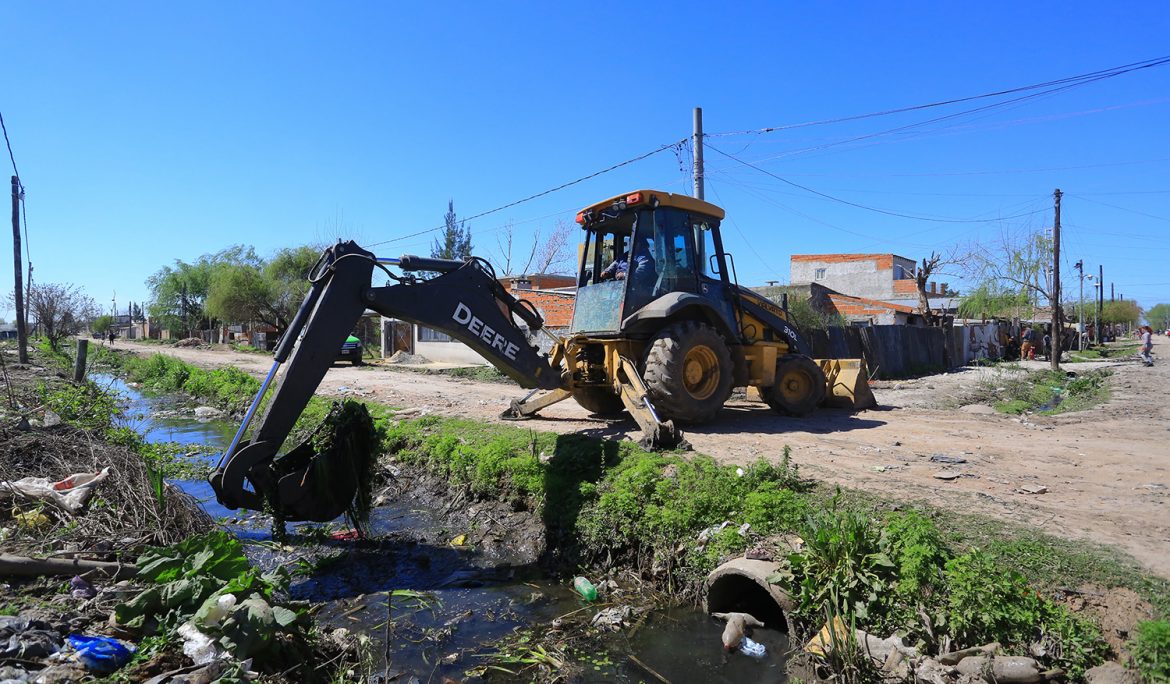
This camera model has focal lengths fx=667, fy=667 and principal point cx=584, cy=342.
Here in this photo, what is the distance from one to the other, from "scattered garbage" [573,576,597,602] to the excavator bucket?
677 cm

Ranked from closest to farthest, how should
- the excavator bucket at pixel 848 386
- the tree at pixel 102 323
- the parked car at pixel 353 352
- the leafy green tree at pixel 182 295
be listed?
1. the excavator bucket at pixel 848 386
2. the parked car at pixel 353 352
3. the leafy green tree at pixel 182 295
4. the tree at pixel 102 323

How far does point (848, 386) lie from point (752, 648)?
7241 mm

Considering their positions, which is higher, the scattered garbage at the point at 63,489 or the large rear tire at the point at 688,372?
the large rear tire at the point at 688,372

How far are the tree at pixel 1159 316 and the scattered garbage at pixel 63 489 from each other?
535ft

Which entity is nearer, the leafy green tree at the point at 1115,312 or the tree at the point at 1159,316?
the leafy green tree at the point at 1115,312

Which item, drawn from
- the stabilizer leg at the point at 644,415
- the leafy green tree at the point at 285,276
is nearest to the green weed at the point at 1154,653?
the stabilizer leg at the point at 644,415

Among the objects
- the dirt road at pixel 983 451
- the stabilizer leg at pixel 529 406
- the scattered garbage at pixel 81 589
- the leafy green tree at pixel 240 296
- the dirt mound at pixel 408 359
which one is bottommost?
the scattered garbage at pixel 81 589

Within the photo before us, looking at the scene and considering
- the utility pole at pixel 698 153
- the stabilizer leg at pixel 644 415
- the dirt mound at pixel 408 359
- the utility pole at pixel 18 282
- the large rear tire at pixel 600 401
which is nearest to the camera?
the stabilizer leg at pixel 644 415

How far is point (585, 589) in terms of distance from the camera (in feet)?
16.4

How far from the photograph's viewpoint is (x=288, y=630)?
3.40m

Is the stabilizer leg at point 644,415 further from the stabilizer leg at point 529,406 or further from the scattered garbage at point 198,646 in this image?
the scattered garbage at point 198,646

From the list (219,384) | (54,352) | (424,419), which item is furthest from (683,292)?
(54,352)

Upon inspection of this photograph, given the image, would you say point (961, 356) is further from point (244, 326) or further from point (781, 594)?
point (244, 326)

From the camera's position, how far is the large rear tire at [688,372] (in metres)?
7.44
